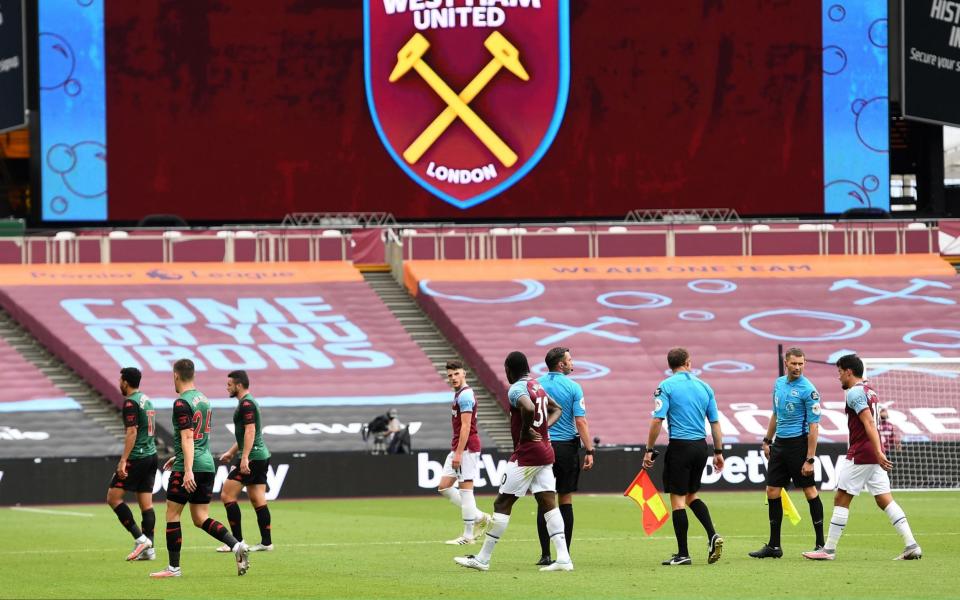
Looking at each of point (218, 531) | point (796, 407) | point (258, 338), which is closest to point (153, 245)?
point (258, 338)

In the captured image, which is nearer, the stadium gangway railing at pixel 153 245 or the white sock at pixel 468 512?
the white sock at pixel 468 512

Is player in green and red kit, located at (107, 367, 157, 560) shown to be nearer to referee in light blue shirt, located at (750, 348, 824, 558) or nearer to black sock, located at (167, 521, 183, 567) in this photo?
black sock, located at (167, 521, 183, 567)

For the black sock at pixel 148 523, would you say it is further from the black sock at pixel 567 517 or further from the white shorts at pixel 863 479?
the white shorts at pixel 863 479

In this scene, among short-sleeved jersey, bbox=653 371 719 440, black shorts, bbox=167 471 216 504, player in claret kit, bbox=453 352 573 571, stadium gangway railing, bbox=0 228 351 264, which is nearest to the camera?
player in claret kit, bbox=453 352 573 571

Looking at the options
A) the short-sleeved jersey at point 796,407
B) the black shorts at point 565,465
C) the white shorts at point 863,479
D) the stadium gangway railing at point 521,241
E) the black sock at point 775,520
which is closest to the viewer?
the white shorts at point 863,479

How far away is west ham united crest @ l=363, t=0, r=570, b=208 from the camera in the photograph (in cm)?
4403

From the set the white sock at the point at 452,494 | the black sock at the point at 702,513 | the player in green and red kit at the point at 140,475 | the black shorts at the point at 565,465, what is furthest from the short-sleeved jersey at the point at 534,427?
the white sock at the point at 452,494

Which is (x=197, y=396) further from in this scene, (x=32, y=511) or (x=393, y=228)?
(x=393, y=228)

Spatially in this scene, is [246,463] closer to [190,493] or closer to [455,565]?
[190,493]

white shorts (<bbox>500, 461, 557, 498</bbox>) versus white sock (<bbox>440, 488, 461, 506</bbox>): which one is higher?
white shorts (<bbox>500, 461, 557, 498</bbox>)

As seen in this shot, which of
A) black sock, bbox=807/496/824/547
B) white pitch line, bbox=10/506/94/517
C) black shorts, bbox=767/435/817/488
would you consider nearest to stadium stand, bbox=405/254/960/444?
white pitch line, bbox=10/506/94/517

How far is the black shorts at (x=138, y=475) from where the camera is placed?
17.3 metres

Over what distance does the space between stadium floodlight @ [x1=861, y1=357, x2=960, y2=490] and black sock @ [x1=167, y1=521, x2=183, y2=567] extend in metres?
13.1

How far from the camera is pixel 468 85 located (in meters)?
44.0
